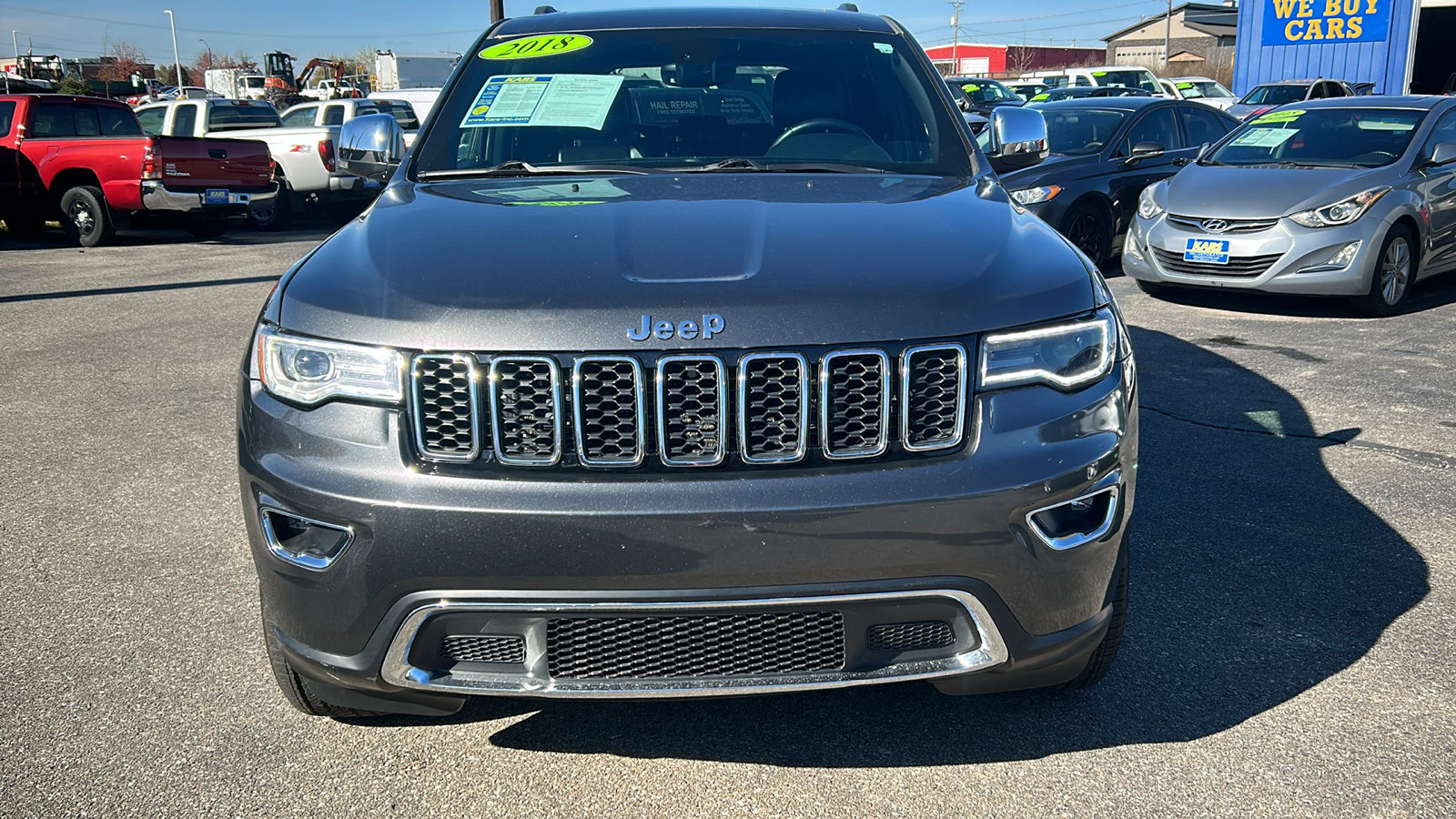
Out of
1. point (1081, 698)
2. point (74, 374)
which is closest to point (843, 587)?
point (1081, 698)

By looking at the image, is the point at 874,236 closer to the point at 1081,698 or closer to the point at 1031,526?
the point at 1031,526

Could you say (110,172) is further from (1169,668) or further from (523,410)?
(1169,668)

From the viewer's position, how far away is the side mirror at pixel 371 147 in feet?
13.4

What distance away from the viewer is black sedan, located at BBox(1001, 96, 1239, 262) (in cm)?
1016

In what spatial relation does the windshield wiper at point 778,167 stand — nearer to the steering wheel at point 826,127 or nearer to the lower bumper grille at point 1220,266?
the steering wheel at point 826,127

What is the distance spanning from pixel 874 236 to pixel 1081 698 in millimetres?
1274

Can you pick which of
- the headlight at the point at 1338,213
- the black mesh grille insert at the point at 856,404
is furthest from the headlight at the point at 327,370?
the headlight at the point at 1338,213

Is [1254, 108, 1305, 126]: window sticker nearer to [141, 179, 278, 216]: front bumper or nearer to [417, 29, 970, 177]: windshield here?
[417, 29, 970, 177]: windshield

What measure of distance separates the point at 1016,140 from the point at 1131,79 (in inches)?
1147

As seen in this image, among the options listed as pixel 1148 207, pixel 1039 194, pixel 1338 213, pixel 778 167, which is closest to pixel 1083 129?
pixel 1039 194

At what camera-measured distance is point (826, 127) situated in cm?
375

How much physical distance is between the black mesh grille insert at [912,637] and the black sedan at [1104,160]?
771cm

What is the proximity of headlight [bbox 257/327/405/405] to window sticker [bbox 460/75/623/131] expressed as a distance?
140cm

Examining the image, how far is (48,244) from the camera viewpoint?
15305 millimetres
